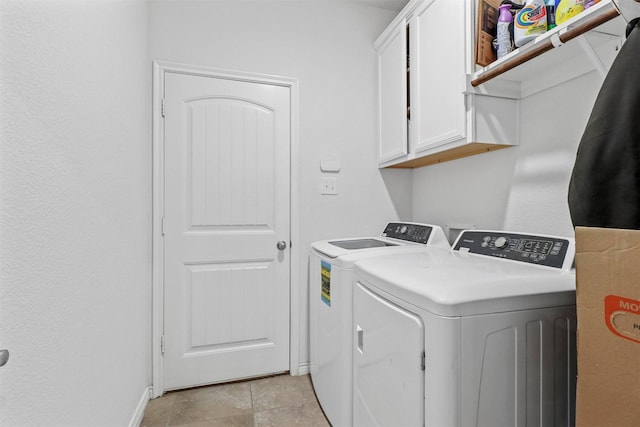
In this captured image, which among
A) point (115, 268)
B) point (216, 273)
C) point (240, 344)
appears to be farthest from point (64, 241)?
point (240, 344)

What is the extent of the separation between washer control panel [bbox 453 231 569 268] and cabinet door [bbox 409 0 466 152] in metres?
0.51

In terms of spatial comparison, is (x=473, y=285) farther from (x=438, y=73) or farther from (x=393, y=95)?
(x=393, y=95)

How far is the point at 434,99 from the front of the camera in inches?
66.5

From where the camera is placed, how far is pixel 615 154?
0.75 meters

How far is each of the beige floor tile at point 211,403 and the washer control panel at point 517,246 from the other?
1570 millimetres

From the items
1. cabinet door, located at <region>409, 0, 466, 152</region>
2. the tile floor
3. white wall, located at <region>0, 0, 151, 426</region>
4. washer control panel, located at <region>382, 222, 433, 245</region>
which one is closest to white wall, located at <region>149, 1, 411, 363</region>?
washer control panel, located at <region>382, 222, 433, 245</region>

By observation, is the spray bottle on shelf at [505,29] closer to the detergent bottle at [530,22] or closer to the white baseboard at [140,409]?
the detergent bottle at [530,22]

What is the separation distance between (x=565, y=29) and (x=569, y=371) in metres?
1.11

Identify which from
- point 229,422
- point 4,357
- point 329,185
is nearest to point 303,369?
point 229,422

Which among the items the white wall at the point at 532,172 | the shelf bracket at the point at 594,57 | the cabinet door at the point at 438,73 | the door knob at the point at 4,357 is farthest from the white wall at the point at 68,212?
the white wall at the point at 532,172

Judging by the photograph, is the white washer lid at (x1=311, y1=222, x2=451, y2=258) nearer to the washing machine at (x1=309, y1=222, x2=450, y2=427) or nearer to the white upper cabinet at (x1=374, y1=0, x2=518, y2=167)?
the washing machine at (x1=309, y1=222, x2=450, y2=427)

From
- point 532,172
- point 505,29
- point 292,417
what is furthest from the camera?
point 292,417

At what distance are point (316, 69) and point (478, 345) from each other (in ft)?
6.76

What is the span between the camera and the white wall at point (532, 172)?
1326 millimetres
